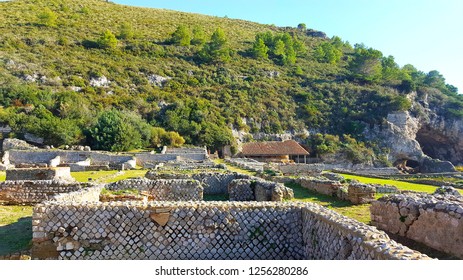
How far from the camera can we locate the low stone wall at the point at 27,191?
1207cm

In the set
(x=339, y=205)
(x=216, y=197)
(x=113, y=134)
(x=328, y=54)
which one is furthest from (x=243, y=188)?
(x=328, y=54)

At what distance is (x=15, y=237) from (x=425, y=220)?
28.3 feet

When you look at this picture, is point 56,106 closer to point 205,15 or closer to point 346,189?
point 346,189

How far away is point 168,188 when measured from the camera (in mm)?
12898

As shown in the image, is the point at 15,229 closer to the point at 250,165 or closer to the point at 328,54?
the point at 250,165

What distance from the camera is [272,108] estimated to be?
241 feet

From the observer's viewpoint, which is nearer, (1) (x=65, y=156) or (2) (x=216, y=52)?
(1) (x=65, y=156)

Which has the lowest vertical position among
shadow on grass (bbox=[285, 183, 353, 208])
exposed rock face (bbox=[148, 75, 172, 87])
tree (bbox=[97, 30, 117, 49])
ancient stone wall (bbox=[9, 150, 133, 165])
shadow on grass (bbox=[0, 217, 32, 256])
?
ancient stone wall (bbox=[9, 150, 133, 165])

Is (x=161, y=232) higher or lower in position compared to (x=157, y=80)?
lower

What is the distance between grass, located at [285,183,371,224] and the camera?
10242 mm

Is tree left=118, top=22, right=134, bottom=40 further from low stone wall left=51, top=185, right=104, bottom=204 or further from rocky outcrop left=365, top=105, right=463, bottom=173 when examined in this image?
low stone wall left=51, top=185, right=104, bottom=204

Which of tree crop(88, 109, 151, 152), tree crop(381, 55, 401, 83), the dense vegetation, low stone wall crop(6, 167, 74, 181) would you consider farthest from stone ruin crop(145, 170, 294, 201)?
tree crop(381, 55, 401, 83)

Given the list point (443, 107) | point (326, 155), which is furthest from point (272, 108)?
point (443, 107)

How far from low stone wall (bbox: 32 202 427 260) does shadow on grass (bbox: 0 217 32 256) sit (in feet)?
3.91
